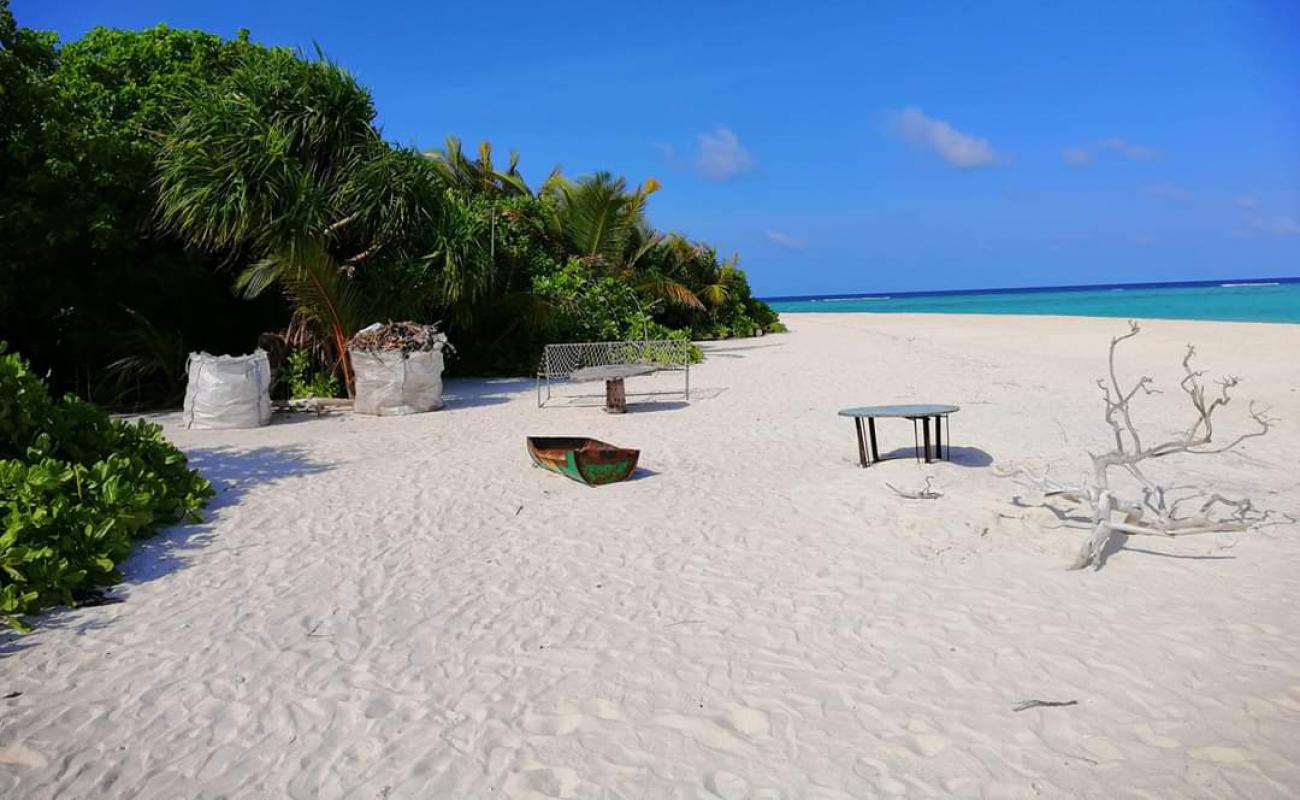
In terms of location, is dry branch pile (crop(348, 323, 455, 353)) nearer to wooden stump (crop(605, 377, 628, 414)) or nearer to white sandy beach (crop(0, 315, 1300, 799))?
wooden stump (crop(605, 377, 628, 414))

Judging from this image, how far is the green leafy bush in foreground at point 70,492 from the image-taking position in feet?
14.7

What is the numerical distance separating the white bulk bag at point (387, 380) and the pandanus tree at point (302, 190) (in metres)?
1.17

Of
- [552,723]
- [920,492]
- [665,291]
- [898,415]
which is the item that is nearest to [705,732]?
[552,723]

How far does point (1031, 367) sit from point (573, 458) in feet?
41.8

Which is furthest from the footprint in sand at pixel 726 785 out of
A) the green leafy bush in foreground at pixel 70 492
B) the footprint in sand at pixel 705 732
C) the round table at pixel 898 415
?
the round table at pixel 898 415

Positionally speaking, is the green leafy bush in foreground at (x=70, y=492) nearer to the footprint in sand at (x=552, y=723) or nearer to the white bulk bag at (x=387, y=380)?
the footprint in sand at (x=552, y=723)

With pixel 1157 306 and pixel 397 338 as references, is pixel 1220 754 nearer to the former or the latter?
pixel 397 338

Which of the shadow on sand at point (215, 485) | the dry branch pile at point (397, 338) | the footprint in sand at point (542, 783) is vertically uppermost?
the dry branch pile at point (397, 338)

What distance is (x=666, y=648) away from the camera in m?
4.03

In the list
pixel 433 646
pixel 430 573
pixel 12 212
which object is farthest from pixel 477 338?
pixel 433 646

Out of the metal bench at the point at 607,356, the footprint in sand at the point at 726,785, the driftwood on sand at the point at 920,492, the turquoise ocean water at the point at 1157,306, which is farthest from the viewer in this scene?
the turquoise ocean water at the point at 1157,306

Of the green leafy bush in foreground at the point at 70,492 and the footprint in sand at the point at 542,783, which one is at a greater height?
the green leafy bush in foreground at the point at 70,492

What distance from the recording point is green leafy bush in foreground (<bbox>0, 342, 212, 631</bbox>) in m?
4.47

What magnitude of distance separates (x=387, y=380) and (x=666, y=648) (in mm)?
8312
